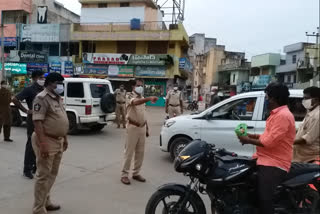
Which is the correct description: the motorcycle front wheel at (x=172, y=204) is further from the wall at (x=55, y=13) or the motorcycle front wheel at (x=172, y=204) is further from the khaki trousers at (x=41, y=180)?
the wall at (x=55, y=13)

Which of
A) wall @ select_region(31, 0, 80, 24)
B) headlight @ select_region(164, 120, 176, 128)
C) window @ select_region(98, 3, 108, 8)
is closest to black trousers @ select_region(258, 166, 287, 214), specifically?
headlight @ select_region(164, 120, 176, 128)

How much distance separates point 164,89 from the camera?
28000 millimetres

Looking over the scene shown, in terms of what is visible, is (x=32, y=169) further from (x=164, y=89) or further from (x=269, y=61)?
(x=269, y=61)

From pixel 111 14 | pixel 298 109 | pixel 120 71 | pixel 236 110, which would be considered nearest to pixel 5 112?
pixel 236 110

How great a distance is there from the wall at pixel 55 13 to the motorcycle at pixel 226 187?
34422 mm

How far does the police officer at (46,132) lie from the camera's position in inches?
139

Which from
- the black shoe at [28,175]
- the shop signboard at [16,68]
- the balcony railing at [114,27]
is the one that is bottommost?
the black shoe at [28,175]

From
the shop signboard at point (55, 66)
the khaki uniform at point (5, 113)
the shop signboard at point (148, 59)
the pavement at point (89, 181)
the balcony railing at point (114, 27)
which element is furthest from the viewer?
the shop signboard at point (55, 66)

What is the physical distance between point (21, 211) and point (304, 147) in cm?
381

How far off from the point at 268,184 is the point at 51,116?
257 centimetres

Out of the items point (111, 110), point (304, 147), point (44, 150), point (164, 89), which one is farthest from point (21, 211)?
point (164, 89)

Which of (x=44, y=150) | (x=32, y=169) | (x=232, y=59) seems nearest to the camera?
(x=44, y=150)

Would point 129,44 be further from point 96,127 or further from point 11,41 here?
point 96,127

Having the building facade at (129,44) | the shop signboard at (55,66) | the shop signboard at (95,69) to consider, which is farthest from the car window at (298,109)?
the shop signboard at (55,66)
